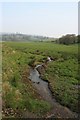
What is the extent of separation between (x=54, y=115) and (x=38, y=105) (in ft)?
4.87

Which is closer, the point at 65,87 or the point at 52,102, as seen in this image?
the point at 52,102

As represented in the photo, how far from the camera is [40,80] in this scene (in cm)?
2719

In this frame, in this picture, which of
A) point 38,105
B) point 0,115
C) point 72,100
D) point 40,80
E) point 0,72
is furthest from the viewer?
point 40,80

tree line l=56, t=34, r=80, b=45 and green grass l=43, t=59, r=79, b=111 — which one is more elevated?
tree line l=56, t=34, r=80, b=45

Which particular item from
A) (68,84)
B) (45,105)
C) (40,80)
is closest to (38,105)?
(45,105)

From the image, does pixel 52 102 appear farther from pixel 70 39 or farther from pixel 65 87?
pixel 70 39

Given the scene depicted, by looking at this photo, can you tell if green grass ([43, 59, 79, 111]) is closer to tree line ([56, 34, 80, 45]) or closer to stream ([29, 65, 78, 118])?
stream ([29, 65, 78, 118])

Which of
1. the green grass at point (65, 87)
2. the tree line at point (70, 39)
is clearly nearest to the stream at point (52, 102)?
the green grass at point (65, 87)

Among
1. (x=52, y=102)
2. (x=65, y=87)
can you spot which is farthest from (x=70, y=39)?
(x=52, y=102)

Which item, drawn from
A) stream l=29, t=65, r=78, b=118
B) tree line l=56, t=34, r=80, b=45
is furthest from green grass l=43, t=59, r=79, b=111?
tree line l=56, t=34, r=80, b=45

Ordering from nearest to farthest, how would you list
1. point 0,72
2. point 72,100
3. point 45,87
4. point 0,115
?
point 0,115
point 72,100
point 0,72
point 45,87

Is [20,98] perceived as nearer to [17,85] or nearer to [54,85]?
[17,85]

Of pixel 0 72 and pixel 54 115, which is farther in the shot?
pixel 0 72

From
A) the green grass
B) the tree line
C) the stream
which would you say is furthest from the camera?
the tree line
